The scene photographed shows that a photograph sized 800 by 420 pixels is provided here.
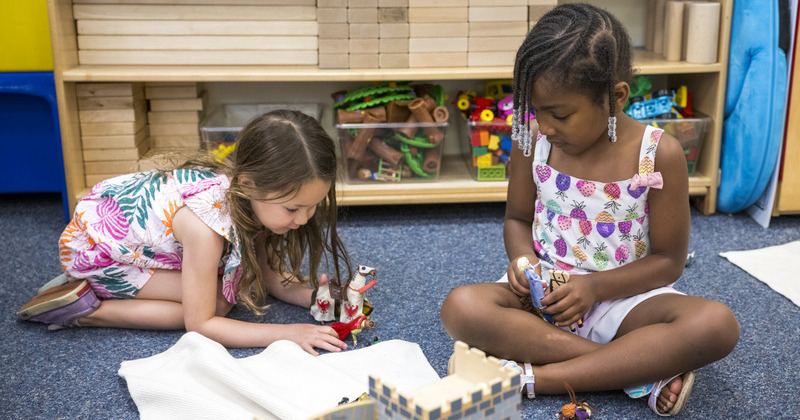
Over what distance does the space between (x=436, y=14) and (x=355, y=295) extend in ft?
2.47

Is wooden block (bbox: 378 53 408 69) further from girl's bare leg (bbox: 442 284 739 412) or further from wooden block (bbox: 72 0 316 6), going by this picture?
girl's bare leg (bbox: 442 284 739 412)

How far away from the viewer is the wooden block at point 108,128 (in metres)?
1.74

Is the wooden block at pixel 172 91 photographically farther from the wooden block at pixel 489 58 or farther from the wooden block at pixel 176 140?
the wooden block at pixel 489 58

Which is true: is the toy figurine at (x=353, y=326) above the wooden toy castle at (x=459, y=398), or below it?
below

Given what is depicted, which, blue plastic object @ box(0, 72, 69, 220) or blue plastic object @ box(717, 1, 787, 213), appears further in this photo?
blue plastic object @ box(0, 72, 69, 220)

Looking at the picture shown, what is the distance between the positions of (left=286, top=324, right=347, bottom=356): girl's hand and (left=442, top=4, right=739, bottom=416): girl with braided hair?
187 millimetres

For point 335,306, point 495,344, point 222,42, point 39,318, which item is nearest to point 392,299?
point 335,306

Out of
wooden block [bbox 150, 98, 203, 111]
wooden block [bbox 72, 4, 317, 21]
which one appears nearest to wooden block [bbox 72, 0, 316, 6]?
wooden block [bbox 72, 4, 317, 21]

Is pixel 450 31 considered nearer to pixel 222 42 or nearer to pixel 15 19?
pixel 222 42

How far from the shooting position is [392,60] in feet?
5.72

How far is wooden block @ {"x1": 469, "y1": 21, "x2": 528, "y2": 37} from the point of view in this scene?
5.72 feet

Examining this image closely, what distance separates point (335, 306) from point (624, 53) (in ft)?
1.98

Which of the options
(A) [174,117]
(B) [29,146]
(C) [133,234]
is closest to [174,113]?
(A) [174,117]

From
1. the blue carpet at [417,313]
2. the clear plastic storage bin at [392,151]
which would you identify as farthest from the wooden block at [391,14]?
the blue carpet at [417,313]
